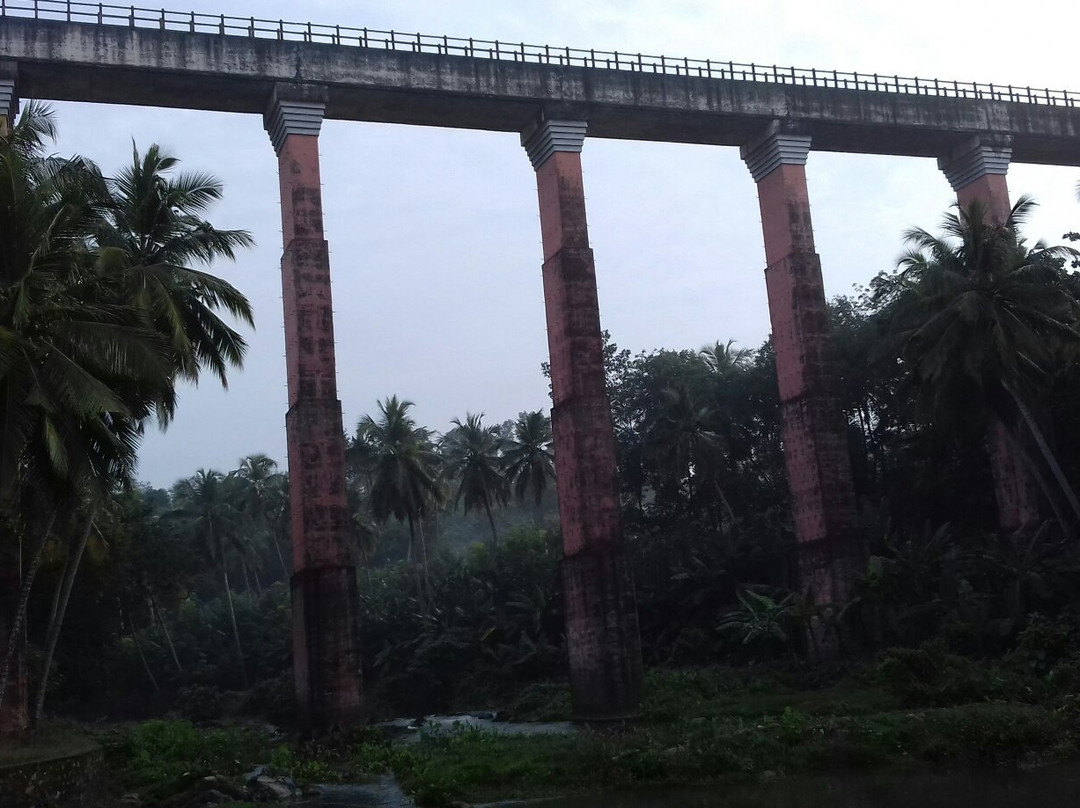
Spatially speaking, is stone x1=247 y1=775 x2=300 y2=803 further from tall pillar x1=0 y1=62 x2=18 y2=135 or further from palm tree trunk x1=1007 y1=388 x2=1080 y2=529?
palm tree trunk x1=1007 y1=388 x2=1080 y2=529

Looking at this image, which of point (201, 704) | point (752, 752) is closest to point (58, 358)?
point (752, 752)

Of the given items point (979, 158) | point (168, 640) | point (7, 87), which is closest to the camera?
point (7, 87)

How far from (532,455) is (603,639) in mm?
23484

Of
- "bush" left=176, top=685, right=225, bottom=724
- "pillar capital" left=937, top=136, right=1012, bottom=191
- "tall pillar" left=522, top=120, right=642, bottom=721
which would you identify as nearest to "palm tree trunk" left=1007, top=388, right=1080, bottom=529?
"pillar capital" left=937, top=136, right=1012, bottom=191

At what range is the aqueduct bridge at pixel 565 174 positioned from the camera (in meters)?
23.6

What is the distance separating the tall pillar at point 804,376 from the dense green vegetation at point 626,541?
880mm

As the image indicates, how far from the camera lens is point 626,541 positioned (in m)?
33.8

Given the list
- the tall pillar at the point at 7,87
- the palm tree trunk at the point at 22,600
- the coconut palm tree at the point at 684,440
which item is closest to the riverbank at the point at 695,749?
the palm tree trunk at the point at 22,600

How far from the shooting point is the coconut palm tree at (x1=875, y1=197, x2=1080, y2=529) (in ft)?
83.8

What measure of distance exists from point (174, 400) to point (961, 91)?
77.0 ft

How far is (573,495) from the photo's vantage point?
2541 centimetres

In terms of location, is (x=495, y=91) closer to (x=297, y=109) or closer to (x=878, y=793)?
(x=297, y=109)

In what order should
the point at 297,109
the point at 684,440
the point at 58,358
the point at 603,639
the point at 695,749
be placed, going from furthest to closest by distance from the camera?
the point at 684,440, the point at 297,109, the point at 603,639, the point at 695,749, the point at 58,358

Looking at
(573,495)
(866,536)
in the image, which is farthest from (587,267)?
(866,536)
